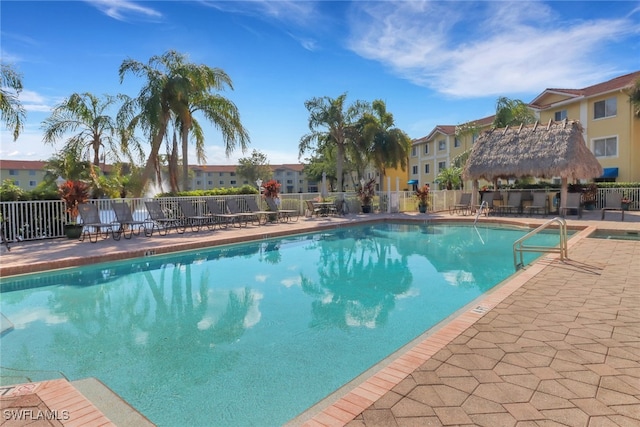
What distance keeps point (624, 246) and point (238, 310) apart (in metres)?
8.54

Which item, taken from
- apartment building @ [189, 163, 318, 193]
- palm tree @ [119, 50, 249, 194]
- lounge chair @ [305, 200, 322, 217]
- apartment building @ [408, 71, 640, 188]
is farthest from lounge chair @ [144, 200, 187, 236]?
apartment building @ [189, 163, 318, 193]

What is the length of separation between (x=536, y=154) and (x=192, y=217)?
51.3ft

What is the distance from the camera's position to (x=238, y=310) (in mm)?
5719

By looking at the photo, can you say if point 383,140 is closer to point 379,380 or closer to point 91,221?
point 91,221

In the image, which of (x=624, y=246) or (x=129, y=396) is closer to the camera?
(x=129, y=396)

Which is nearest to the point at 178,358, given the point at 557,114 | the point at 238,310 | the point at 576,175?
the point at 238,310

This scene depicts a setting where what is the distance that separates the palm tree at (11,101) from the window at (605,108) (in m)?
30.4

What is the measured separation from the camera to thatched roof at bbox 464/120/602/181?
55.4 ft

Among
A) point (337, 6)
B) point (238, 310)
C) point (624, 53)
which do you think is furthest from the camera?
point (624, 53)

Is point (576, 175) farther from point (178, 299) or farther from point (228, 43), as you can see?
point (178, 299)

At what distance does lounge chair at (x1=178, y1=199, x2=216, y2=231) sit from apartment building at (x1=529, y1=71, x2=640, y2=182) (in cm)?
2448

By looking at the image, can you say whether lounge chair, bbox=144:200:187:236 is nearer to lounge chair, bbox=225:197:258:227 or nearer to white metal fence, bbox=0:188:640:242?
white metal fence, bbox=0:188:640:242

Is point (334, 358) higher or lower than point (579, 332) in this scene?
lower

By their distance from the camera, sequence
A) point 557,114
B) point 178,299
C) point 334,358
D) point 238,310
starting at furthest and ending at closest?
point 557,114
point 178,299
point 238,310
point 334,358
